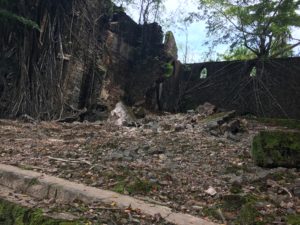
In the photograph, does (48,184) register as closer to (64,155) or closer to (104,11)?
(64,155)

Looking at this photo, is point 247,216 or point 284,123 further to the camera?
point 284,123

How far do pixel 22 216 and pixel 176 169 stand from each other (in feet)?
5.90

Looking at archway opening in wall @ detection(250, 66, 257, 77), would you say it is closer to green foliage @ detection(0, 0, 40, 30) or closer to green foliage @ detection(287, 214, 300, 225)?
green foliage @ detection(0, 0, 40, 30)

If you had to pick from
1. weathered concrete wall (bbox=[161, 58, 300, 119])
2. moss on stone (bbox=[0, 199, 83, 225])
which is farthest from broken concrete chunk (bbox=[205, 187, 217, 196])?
weathered concrete wall (bbox=[161, 58, 300, 119])

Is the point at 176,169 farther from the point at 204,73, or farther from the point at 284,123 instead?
the point at 204,73

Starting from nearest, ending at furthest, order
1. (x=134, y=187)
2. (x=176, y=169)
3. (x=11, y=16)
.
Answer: (x=134, y=187)
(x=176, y=169)
(x=11, y=16)

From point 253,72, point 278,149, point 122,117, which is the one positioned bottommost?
point 122,117

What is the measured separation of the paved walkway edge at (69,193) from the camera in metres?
2.49

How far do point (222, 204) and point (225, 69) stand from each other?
10.5m

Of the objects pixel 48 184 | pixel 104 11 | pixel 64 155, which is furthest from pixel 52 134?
pixel 104 11

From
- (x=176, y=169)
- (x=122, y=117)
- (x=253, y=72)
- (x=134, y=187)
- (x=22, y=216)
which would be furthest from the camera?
(x=253, y=72)

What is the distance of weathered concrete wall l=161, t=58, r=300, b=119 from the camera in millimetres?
11797

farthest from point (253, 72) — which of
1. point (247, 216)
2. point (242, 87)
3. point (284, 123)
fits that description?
point (247, 216)

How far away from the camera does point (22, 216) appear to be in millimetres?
2383
